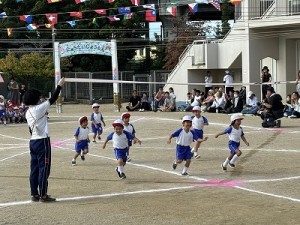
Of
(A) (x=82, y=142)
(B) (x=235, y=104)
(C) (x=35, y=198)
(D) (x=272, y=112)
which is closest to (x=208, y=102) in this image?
(B) (x=235, y=104)

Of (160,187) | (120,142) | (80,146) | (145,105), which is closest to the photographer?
(160,187)

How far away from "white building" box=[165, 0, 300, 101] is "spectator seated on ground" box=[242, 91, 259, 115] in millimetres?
1796

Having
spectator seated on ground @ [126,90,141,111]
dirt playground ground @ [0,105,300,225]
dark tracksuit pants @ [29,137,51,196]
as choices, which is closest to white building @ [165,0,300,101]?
spectator seated on ground @ [126,90,141,111]

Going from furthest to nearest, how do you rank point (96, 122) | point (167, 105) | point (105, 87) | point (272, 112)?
point (105, 87) → point (167, 105) → point (272, 112) → point (96, 122)

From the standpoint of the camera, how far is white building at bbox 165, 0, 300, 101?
29219 mm

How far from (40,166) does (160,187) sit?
2439 millimetres

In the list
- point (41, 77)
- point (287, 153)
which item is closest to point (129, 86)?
point (41, 77)

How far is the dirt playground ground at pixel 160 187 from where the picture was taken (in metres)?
9.05

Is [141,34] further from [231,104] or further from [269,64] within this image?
[231,104]

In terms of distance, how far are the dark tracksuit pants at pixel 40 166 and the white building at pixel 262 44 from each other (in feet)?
65.8

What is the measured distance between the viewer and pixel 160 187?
11508 mm

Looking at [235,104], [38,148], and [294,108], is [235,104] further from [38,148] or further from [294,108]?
[38,148]

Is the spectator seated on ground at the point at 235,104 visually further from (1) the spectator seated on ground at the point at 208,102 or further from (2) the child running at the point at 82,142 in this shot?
(2) the child running at the point at 82,142

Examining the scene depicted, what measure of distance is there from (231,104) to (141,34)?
2275 centimetres
